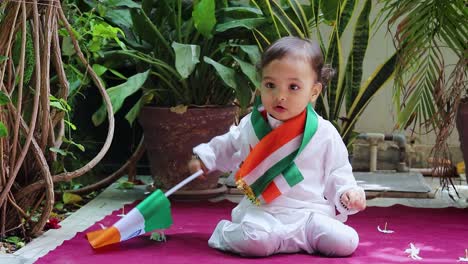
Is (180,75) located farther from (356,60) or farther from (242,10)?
(356,60)

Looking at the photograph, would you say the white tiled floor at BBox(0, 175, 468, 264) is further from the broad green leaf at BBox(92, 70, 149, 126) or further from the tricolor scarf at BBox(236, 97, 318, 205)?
the tricolor scarf at BBox(236, 97, 318, 205)

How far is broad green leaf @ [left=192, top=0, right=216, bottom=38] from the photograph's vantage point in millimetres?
3143

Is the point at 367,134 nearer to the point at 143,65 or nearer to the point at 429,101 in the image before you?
the point at 429,101

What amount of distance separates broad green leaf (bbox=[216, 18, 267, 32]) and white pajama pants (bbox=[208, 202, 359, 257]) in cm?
111

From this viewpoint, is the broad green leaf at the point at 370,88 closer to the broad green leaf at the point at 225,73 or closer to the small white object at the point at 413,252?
the broad green leaf at the point at 225,73

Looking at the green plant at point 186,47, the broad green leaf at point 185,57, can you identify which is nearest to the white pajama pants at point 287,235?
the broad green leaf at point 185,57

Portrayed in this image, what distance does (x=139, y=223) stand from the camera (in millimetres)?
2295

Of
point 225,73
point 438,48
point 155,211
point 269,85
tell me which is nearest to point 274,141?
point 269,85

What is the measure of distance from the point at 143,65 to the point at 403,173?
1.43 m

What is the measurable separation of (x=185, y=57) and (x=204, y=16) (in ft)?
0.76

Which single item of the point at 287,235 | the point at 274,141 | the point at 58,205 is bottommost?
the point at 58,205

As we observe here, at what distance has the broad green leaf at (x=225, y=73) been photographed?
3098 mm

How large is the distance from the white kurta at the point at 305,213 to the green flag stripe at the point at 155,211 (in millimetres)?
154

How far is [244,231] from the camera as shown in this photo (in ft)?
7.29
